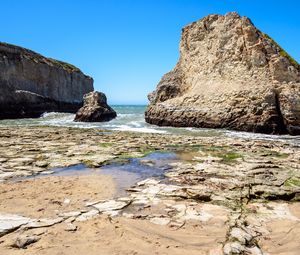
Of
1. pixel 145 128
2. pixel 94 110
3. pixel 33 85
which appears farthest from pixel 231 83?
pixel 33 85

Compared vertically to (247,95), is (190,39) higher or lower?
higher

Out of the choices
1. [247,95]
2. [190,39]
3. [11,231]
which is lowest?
[11,231]

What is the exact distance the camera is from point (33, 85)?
188 ft

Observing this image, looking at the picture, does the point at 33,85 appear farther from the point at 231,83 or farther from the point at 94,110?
the point at 231,83

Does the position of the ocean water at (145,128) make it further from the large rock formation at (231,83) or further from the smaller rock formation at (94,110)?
the large rock formation at (231,83)

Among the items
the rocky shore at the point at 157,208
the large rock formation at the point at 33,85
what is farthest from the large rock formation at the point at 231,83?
the large rock formation at the point at 33,85

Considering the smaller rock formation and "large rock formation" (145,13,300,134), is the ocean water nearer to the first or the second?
the smaller rock formation

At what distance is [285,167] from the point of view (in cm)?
1058

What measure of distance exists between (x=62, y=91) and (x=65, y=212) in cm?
6474

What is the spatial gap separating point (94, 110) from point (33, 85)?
25.7m

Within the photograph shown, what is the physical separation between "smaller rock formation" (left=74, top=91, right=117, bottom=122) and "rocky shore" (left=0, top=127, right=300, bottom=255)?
25.3m

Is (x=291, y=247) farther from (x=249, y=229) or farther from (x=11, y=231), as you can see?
(x=11, y=231)

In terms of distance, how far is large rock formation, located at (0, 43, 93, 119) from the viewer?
1893 inches

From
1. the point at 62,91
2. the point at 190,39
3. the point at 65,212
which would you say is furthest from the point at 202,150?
the point at 62,91
